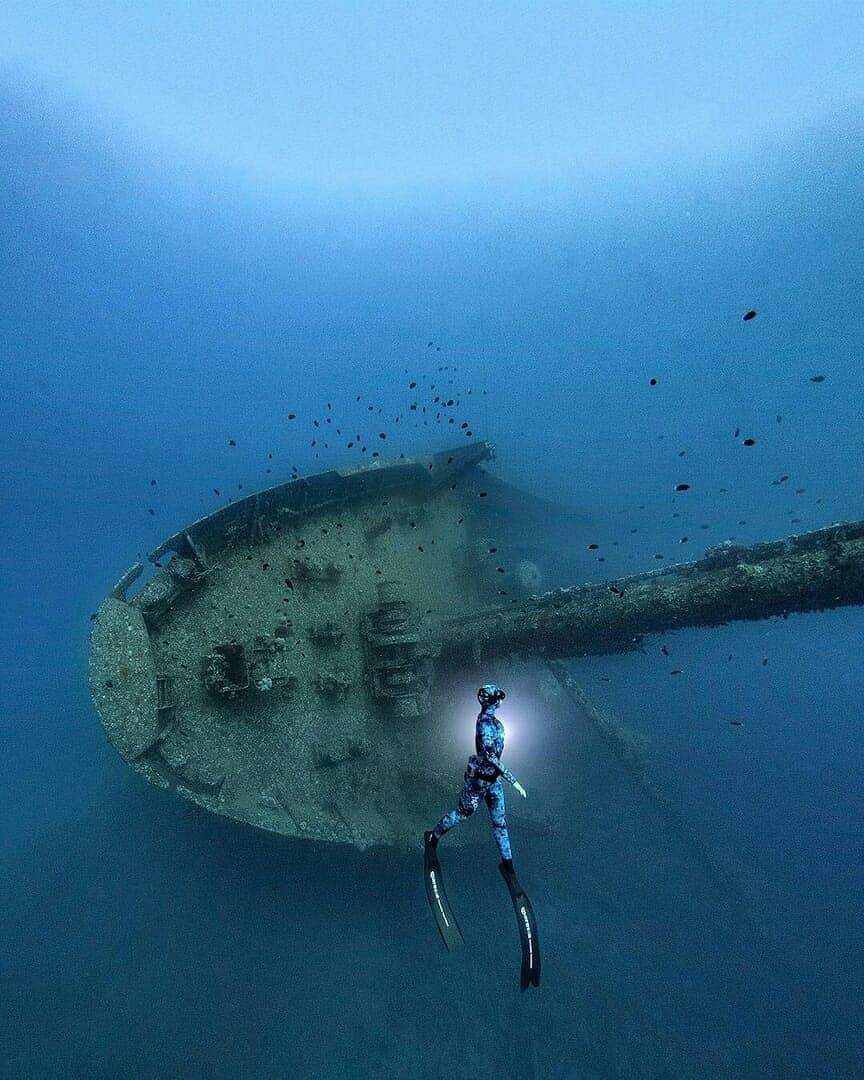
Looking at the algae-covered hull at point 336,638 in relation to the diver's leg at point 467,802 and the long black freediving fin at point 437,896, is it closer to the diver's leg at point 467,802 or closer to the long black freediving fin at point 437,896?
the long black freediving fin at point 437,896

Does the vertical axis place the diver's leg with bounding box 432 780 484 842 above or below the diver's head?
below

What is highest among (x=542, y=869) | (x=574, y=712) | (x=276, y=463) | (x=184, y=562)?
(x=276, y=463)

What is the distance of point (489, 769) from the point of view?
17.9ft

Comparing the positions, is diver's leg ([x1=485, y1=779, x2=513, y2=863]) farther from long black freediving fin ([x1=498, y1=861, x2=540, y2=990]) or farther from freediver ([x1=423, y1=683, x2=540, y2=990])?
long black freediving fin ([x1=498, y1=861, x2=540, y2=990])

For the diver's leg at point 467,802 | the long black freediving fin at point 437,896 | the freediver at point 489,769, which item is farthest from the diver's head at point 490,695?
the long black freediving fin at point 437,896

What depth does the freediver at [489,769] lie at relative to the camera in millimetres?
5398

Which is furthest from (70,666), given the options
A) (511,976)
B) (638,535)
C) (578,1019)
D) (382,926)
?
(638,535)

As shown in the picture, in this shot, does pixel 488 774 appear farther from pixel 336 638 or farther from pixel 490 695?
pixel 336 638

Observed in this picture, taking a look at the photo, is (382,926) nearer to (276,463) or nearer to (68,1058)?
(68,1058)

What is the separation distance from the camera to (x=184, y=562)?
8016 mm

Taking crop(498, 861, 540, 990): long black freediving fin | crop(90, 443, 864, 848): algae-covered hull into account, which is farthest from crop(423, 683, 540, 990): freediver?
crop(90, 443, 864, 848): algae-covered hull

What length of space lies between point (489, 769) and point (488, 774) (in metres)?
0.07

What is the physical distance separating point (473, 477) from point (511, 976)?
10836 mm

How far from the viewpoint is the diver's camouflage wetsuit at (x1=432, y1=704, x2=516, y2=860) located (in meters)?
5.41
